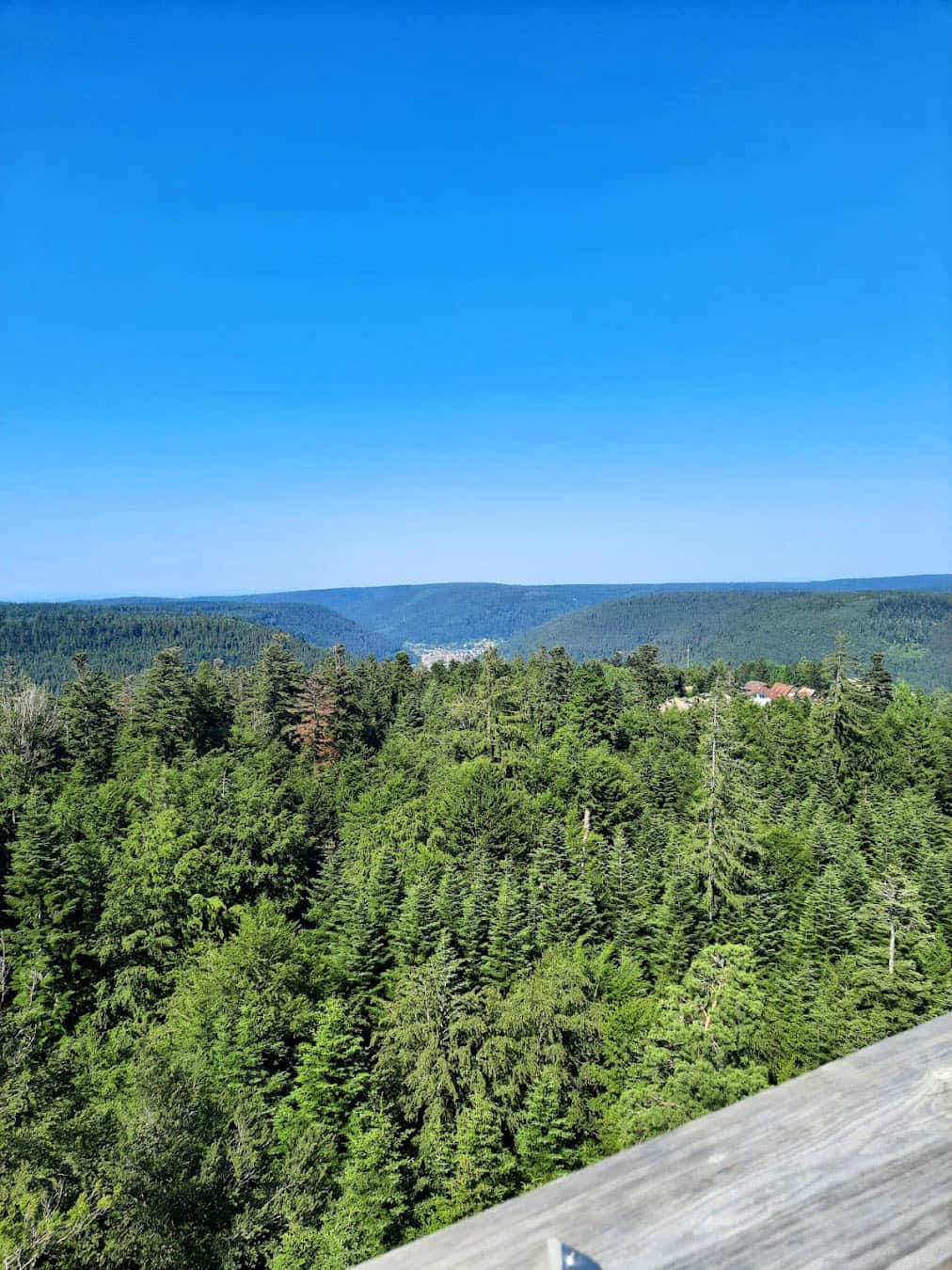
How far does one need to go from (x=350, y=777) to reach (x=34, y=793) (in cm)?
1854

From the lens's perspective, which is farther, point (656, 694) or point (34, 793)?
point (656, 694)

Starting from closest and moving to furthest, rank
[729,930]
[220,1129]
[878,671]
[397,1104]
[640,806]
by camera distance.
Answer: [220,1129], [397,1104], [729,930], [640,806], [878,671]

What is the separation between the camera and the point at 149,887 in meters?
32.2

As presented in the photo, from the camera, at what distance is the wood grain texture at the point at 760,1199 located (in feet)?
4.43

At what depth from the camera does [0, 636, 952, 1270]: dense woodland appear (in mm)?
15703

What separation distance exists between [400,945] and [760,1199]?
2830 centimetres

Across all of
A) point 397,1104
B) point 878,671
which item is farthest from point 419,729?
point 878,671

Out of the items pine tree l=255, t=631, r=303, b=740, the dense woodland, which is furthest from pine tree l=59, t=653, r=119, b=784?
pine tree l=255, t=631, r=303, b=740

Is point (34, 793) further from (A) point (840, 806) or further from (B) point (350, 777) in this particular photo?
(A) point (840, 806)

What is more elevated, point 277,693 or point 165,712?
point 277,693

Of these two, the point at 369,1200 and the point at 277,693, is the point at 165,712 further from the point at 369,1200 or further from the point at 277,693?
the point at 369,1200

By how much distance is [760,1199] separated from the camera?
1478 mm

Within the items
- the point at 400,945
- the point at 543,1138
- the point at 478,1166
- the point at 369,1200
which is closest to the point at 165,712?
the point at 400,945

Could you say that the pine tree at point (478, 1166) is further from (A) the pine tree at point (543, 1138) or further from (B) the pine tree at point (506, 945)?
(B) the pine tree at point (506, 945)
